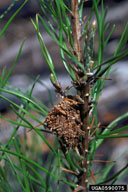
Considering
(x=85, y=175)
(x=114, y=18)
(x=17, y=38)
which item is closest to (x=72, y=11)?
(x=85, y=175)

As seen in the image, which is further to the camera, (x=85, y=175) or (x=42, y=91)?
(x=42, y=91)

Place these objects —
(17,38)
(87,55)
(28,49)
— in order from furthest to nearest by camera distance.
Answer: (17,38), (28,49), (87,55)

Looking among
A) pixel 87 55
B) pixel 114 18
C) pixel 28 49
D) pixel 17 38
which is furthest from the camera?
pixel 17 38

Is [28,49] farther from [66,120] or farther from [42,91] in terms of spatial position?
[66,120]

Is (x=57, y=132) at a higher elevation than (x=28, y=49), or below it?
below

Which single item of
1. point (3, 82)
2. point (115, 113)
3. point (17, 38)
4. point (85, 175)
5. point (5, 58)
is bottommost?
point (85, 175)

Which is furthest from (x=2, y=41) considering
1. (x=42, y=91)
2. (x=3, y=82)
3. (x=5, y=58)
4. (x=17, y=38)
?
(x=3, y=82)

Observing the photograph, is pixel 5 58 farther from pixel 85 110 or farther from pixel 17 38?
pixel 85 110
